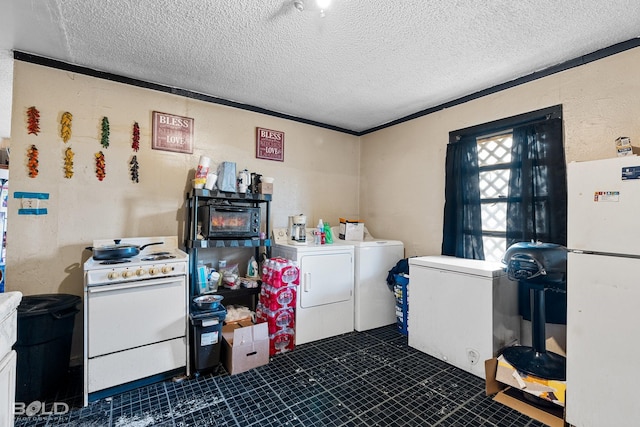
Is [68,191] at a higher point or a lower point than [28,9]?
lower

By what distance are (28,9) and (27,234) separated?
155cm

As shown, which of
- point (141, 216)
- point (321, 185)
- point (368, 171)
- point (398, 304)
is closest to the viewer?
point (141, 216)

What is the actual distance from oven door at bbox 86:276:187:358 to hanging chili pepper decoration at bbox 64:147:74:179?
3.60 ft

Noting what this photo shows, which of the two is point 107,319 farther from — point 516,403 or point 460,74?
point 460,74

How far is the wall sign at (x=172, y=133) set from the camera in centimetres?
279

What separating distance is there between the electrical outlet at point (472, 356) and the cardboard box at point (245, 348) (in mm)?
1617

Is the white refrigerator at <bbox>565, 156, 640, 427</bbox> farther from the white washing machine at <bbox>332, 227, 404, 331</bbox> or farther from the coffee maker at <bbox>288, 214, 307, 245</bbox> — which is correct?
the coffee maker at <bbox>288, 214, 307, 245</bbox>

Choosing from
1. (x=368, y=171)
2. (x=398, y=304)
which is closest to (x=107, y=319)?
(x=398, y=304)

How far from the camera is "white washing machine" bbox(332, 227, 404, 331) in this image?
319 cm

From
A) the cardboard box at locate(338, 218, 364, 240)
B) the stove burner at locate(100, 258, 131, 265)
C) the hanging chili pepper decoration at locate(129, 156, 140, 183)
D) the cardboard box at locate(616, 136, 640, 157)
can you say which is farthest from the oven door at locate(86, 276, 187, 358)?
the cardboard box at locate(616, 136, 640, 157)

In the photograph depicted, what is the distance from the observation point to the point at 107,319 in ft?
6.47

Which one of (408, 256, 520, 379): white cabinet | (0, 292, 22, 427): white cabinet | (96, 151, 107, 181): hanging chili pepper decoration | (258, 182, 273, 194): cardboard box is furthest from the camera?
(258, 182, 273, 194): cardboard box

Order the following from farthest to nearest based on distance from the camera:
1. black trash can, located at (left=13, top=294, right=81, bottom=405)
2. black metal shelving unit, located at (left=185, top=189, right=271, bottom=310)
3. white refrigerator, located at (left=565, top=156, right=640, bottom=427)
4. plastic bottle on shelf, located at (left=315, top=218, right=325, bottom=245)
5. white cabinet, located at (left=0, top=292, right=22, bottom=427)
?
plastic bottle on shelf, located at (left=315, top=218, right=325, bottom=245) → black metal shelving unit, located at (left=185, top=189, right=271, bottom=310) → black trash can, located at (left=13, top=294, right=81, bottom=405) → white refrigerator, located at (left=565, top=156, right=640, bottom=427) → white cabinet, located at (left=0, top=292, right=22, bottom=427)

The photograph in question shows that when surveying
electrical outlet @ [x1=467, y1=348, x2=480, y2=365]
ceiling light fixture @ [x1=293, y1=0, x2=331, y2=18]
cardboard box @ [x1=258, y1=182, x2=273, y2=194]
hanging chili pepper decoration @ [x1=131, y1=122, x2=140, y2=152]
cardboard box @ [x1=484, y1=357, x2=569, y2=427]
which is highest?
ceiling light fixture @ [x1=293, y1=0, x2=331, y2=18]
